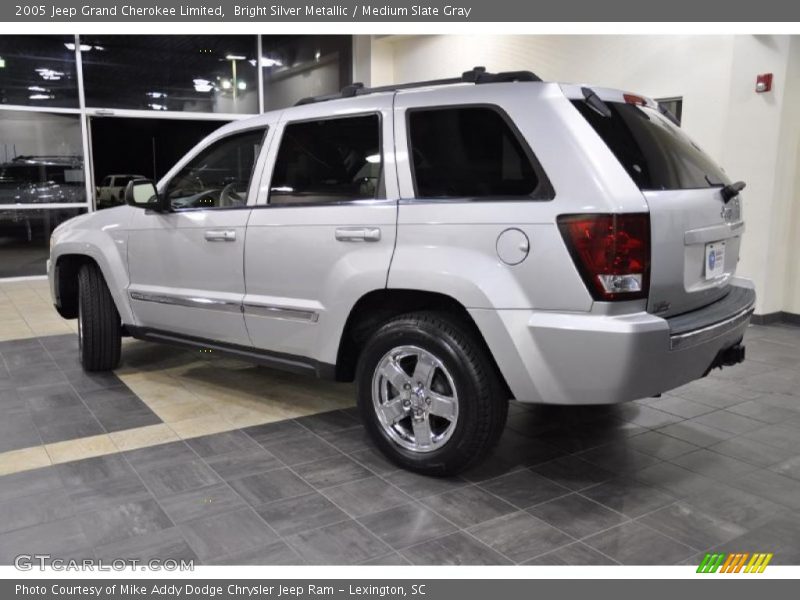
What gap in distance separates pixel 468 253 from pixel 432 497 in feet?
3.66

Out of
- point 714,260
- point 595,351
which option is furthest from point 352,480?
point 714,260

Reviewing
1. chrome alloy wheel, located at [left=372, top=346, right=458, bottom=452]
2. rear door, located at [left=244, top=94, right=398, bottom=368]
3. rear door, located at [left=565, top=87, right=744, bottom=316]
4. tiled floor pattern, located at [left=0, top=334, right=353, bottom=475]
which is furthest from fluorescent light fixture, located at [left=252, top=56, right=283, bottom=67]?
chrome alloy wheel, located at [left=372, top=346, right=458, bottom=452]

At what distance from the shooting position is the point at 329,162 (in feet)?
12.1

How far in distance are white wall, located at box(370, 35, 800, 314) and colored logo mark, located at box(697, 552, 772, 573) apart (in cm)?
501

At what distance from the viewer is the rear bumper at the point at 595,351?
275cm

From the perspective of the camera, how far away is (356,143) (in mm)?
3586

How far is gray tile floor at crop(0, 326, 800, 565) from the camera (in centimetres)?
274

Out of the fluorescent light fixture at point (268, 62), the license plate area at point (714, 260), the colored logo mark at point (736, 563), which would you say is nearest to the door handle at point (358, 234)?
the license plate area at point (714, 260)

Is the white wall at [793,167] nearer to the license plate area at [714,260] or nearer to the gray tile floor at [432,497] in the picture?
the gray tile floor at [432,497]

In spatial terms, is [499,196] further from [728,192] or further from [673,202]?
[728,192]

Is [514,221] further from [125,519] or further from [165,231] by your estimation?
[165,231]

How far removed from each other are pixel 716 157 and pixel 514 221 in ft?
17.7

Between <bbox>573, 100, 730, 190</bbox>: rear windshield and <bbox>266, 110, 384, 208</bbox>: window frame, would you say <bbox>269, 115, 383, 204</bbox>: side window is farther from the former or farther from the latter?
<bbox>573, 100, 730, 190</bbox>: rear windshield

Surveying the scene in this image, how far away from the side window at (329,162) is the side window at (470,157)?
0.83ft
